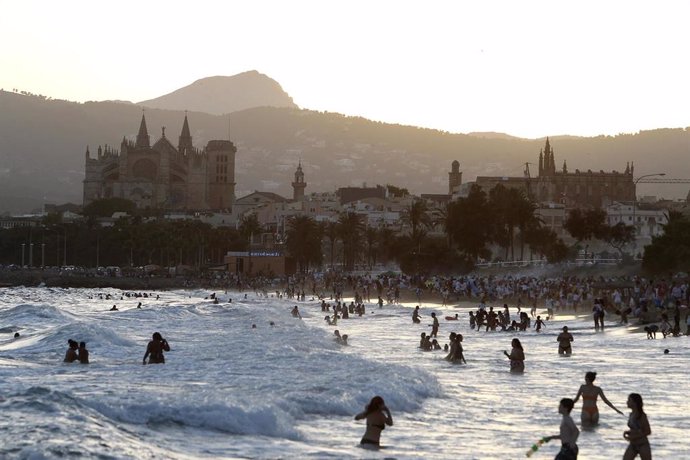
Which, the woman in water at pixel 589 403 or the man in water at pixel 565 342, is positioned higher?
the man in water at pixel 565 342

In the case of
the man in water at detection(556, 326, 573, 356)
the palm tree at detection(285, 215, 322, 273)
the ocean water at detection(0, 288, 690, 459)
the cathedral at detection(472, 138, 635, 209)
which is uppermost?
the cathedral at detection(472, 138, 635, 209)

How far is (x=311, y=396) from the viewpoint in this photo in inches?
790

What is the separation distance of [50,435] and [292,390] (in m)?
6.37

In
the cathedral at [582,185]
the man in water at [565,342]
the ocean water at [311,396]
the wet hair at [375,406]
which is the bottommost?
the ocean water at [311,396]

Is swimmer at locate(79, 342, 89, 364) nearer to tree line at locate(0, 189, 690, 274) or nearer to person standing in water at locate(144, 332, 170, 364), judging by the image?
person standing in water at locate(144, 332, 170, 364)

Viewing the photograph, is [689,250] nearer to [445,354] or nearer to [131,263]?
[445,354]

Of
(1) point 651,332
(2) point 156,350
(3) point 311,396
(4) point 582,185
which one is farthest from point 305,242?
(3) point 311,396

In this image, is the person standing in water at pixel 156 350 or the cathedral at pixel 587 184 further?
the cathedral at pixel 587 184

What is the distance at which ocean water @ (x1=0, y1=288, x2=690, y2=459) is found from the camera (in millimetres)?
15633

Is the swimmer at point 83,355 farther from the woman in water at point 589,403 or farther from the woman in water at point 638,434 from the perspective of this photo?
the woman in water at point 638,434

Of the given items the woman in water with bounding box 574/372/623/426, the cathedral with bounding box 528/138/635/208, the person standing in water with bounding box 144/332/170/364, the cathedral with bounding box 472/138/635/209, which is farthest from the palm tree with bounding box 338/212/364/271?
the woman in water with bounding box 574/372/623/426

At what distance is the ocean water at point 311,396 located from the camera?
1563 cm

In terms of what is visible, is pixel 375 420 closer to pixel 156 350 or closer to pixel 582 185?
pixel 156 350

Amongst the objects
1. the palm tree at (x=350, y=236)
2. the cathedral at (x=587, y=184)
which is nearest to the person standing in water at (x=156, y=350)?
the palm tree at (x=350, y=236)
